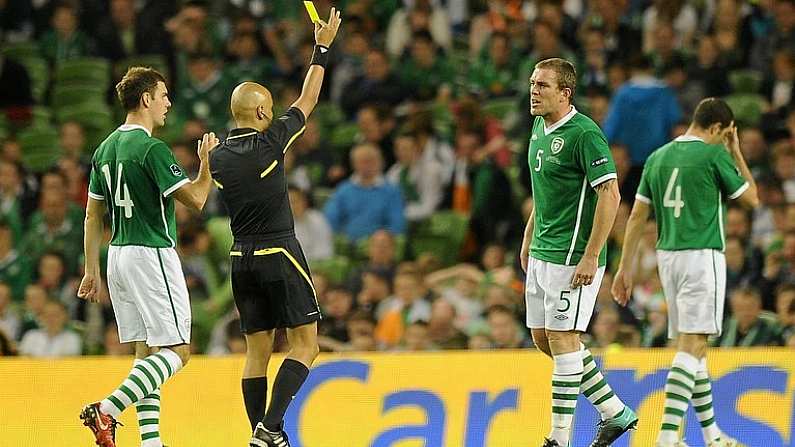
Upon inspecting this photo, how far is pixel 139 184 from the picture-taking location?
24.6 feet

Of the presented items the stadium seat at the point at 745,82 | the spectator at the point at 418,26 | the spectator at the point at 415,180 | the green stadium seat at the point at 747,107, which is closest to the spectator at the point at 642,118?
the green stadium seat at the point at 747,107

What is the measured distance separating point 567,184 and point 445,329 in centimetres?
383

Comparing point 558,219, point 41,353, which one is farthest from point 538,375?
point 41,353

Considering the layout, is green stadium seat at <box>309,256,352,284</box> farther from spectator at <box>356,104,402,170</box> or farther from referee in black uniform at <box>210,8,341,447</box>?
referee in black uniform at <box>210,8,341,447</box>

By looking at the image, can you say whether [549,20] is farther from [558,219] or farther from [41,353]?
[558,219]

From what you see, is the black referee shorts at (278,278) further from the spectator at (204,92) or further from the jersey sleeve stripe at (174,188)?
the spectator at (204,92)

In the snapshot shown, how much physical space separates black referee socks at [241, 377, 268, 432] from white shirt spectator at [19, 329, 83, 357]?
13.8ft

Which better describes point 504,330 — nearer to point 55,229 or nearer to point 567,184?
point 567,184

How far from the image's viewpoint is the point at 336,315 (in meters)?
11.5

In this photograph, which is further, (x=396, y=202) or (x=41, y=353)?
(x=396, y=202)

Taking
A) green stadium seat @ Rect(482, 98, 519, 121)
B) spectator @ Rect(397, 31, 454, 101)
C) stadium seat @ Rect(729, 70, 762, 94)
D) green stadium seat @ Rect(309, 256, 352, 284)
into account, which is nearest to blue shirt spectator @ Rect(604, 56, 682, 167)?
stadium seat @ Rect(729, 70, 762, 94)

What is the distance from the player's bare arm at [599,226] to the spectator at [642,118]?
5131 mm

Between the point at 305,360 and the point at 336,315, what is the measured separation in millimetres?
3941

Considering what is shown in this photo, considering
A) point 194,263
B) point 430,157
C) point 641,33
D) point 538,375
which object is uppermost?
point 641,33
